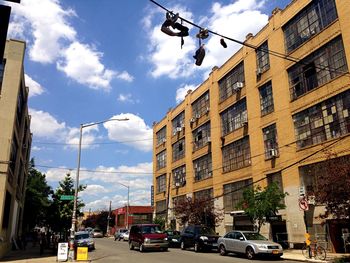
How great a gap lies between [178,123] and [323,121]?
30672 mm

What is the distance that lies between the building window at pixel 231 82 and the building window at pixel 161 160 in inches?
826

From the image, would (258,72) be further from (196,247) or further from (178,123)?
(178,123)

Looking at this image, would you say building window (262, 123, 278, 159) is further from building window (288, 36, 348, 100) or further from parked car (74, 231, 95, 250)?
parked car (74, 231, 95, 250)

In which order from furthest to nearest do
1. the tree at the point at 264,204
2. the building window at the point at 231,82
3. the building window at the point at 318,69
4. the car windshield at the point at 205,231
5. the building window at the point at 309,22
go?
1. the building window at the point at 231,82
2. the car windshield at the point at 205,231
3. the building window at the point at 309,22
4. the tree at the point at 264,204
5. the building window at the point at 318,69

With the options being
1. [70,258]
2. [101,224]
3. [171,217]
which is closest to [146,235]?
[70,258]

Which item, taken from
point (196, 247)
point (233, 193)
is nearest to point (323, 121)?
point (196, 247)

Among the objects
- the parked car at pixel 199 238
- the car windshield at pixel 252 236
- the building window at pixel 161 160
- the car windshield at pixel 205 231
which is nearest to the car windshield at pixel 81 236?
the parked car at pixel 199 238

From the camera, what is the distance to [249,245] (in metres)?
20.9

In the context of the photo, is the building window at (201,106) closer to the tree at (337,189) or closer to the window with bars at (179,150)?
the window with bars at (179,150)

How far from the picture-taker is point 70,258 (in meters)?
22.0

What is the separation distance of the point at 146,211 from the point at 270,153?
187 feet

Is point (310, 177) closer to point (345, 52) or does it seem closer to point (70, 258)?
point (345, 52)

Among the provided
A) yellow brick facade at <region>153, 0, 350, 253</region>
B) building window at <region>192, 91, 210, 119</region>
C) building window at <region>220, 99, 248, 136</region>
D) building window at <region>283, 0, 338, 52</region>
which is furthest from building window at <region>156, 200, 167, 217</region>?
building window at <region>283, 0, 338, 52</region>

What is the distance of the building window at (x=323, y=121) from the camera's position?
2464 cm
